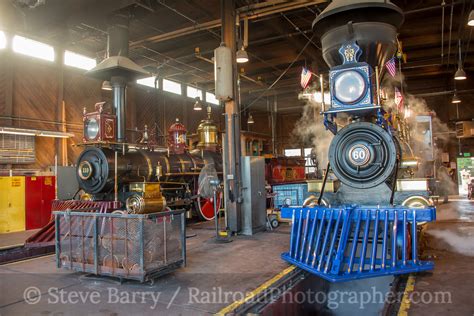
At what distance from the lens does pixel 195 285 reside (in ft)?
12.8

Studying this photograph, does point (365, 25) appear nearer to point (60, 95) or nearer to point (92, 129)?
point (92, 129)

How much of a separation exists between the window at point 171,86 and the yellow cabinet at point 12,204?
9591mm

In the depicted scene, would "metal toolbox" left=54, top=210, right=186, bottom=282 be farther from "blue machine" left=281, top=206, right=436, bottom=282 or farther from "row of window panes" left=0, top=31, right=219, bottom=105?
"row of window panes" left=0, top=31, right=219, bottom=105

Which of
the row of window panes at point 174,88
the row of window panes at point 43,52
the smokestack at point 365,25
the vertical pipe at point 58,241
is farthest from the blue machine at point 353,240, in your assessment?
the row of window panes at point 174,88

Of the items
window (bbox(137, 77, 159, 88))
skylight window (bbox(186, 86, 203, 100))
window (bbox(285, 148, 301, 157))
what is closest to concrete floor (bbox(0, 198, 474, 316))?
window (bbox(137, 77, 159, 88))

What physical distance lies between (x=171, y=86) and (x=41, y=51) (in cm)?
679

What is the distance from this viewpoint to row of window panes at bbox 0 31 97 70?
11336 mm

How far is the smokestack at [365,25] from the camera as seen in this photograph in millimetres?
4379

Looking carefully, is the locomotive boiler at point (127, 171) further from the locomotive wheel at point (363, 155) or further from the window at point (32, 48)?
the window at point (32, 48)

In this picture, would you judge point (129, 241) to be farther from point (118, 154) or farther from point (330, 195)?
point (118, 154)

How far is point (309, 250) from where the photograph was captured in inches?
165

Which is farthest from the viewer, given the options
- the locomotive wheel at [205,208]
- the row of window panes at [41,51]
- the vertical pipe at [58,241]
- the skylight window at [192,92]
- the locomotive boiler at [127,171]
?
the skylight window at [192,92]

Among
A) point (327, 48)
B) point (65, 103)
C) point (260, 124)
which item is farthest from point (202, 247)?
point (260, 124)

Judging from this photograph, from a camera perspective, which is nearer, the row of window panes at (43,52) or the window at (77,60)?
the row of window panes at (43,52)
